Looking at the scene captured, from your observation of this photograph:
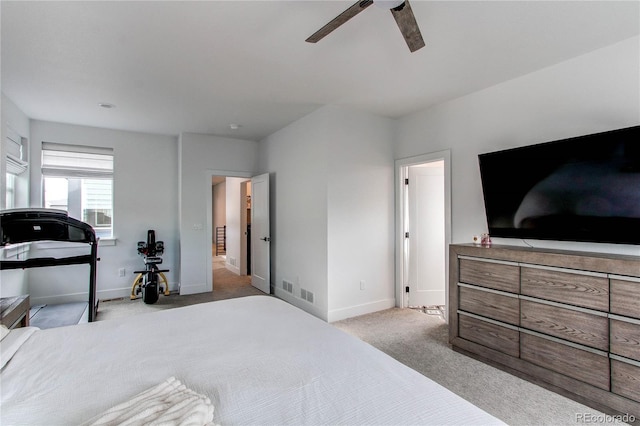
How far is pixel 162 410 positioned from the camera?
2.87 ft

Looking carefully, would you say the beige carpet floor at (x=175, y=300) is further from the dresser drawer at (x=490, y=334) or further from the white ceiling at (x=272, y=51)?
the dresser drawer at (x=490, y=334)

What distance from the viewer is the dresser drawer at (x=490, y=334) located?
7.99 ft

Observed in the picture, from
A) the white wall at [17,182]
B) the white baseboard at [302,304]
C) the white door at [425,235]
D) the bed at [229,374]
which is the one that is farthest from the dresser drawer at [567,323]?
the white wall at [17,182]

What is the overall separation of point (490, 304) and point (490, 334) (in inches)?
9.9

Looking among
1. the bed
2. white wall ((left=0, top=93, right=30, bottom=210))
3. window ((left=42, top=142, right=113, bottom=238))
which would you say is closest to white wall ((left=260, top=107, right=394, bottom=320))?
the bed

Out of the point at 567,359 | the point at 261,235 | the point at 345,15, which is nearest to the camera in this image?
the point at 345,15

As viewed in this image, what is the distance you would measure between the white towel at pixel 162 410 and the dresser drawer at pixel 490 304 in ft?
7.95

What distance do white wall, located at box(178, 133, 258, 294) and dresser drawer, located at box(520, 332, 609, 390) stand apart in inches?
175

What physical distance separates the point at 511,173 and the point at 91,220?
18.5 ft

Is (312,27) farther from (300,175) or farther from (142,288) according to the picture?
(142,288)

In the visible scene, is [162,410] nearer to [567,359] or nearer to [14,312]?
[14,312]

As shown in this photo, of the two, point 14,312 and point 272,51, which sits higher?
point 272,51

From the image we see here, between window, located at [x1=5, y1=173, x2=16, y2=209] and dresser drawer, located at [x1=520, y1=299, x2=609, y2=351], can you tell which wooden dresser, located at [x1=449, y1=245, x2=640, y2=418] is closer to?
dresser drawer, located at [x1=520, y1=299, x2=609, y2=351]

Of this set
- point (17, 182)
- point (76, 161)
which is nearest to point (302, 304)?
point (76, 161)
